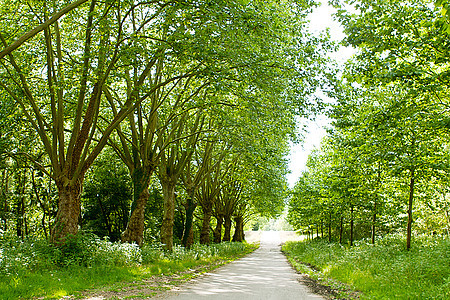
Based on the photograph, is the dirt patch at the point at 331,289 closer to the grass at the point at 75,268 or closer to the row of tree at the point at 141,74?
the grass at the point at 75,268

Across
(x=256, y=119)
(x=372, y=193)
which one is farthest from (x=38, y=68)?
(x=372, y=193)

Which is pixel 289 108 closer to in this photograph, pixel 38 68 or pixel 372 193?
pixel 372 193

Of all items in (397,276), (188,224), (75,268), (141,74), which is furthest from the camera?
(188,224)

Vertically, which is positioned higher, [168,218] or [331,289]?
[168,218]

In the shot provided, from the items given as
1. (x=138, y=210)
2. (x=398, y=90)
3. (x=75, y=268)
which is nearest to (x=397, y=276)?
(x=398, y=90)

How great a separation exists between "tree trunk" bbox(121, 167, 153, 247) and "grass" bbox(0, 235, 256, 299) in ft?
2.61

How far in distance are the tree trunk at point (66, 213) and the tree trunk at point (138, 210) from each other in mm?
3297

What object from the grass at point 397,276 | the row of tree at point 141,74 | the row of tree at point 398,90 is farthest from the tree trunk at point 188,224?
the row of tree at point 398,90

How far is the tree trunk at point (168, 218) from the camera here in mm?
17812

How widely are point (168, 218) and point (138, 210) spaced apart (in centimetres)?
319

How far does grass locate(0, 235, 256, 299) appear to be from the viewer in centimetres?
785

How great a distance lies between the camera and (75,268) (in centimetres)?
1029

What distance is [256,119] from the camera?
467 inches

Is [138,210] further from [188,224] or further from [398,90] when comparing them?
[398,90]
